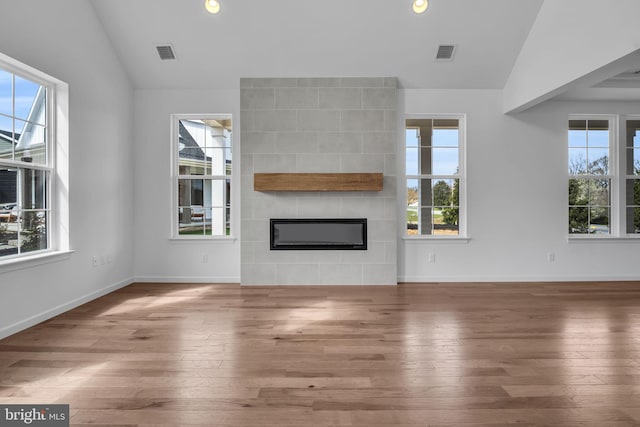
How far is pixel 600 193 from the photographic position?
18.2 feet

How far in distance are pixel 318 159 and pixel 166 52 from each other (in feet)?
7.75

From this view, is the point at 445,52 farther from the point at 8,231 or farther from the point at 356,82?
the point at 8,231

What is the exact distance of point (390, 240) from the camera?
5156mm

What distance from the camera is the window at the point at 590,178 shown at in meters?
5.49

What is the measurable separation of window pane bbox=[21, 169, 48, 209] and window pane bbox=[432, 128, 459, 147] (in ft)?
15.5

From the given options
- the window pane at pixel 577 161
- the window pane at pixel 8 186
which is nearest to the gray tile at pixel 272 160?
the window pane at pixel 8 186

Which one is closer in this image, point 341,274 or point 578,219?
point 341,274

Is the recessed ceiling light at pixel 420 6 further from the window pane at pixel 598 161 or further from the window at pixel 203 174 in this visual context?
the window pane at pixel 598 161

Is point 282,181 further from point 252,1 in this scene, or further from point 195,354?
point 195,354

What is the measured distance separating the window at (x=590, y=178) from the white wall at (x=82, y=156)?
6.21 meters

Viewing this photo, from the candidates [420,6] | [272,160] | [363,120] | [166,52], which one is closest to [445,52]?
[420,6]

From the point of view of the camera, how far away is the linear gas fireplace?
5125 millimetres

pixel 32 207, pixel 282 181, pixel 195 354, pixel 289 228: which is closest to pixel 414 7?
pixel 282 181

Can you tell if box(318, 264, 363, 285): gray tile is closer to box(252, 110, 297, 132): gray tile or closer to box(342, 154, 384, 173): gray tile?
box(342, 154, 384, 173): gray tile
